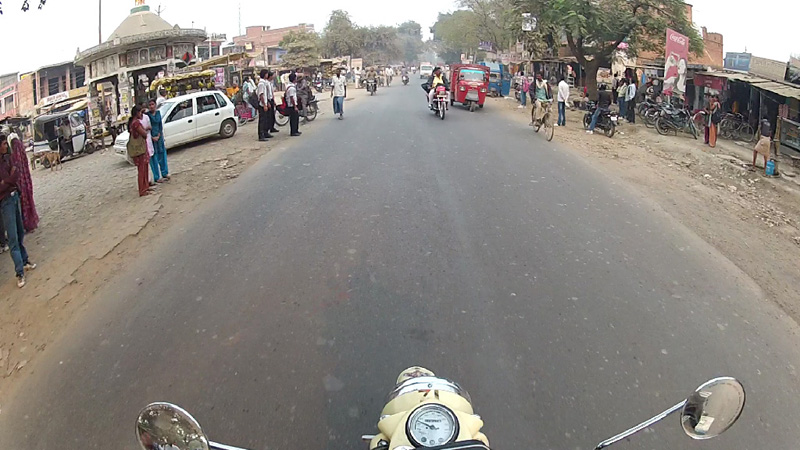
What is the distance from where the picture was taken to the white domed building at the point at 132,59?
79.4 ft

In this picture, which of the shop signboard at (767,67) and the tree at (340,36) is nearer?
the shop signboard at (767,67)

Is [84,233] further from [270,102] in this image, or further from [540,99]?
[540,99]

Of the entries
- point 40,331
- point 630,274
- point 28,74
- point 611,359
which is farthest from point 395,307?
point 28,74

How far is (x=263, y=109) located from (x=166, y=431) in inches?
522

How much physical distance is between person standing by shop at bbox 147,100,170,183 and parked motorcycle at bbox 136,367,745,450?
8.85 meters

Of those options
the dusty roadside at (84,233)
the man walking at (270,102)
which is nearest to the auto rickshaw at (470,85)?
the man walking at (270,102)

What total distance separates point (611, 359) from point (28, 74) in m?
43.3

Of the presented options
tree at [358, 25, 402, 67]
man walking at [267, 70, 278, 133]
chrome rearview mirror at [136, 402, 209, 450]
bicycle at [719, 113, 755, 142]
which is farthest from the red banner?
tree at [358, 25, 402, 67]

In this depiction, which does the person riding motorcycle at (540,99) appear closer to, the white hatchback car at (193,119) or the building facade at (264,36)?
the white hatchback car at (193,119)

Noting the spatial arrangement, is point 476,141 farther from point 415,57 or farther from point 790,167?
point 415,57

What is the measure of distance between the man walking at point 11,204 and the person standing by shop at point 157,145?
3789mm

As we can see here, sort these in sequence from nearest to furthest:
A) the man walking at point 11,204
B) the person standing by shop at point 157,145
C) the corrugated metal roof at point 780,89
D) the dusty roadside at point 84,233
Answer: the dusty roadside at point 84,233, the man walking at point 11,204, the person standing by shop at point 157,145, the corrugated metal roof at point 780,89

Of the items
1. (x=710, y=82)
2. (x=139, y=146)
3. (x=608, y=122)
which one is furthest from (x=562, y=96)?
(x=139, y=146)

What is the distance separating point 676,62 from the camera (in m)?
17.4
